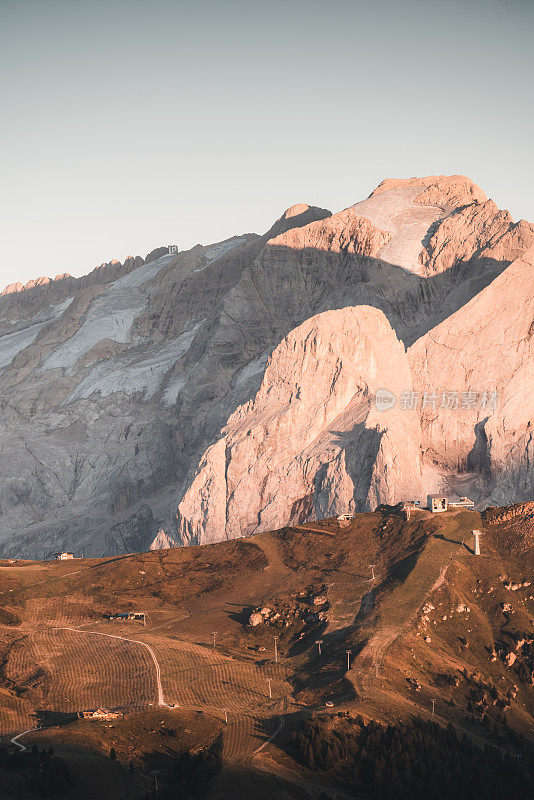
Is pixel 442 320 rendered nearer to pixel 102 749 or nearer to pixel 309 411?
pixel 309 411

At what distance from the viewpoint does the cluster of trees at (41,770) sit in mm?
70312

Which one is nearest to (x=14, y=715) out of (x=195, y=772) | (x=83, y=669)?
(x=83, y=669)

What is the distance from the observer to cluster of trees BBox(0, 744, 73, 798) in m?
70.3

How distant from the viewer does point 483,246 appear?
191875mm

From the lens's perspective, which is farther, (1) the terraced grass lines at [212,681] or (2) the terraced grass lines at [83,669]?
(2) the terraced grass lines at [83,669]

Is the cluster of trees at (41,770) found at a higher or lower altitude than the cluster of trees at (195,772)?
higher

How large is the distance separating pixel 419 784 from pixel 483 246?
5040 inches

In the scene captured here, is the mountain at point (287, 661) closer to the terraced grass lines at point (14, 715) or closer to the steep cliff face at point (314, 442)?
the terraced grass lines at point (14, 715)

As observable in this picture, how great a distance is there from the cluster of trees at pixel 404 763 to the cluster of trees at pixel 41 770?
55.8 ft

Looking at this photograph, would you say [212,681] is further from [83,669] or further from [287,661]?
[83,669]

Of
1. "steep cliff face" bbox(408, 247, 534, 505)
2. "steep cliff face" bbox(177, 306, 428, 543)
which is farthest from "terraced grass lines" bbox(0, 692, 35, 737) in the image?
"steep cliff face" bbox(408, 247, 534, 505)

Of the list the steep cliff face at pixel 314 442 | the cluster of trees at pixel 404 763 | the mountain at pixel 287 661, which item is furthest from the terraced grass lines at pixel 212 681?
the steep cliff face at pixel 314 442

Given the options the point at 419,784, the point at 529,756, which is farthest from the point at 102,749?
the point at 529,756

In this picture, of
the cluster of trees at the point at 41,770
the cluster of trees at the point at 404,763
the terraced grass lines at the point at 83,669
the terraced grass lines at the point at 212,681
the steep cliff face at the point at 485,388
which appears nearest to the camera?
the cluster of trees at the point at 41,770
